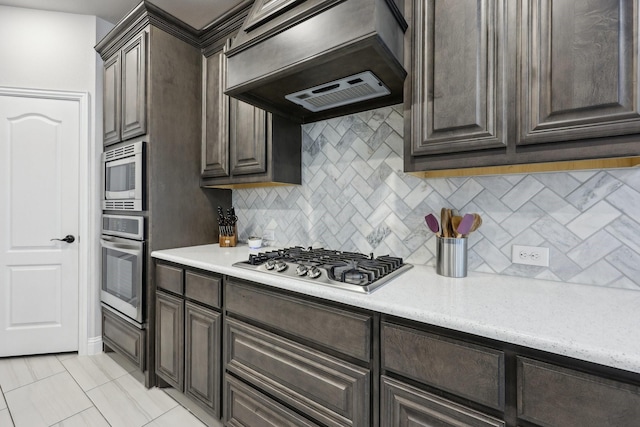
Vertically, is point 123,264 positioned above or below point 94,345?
above

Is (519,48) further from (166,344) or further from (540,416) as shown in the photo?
(166,344)

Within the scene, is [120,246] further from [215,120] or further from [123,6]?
[123,6]

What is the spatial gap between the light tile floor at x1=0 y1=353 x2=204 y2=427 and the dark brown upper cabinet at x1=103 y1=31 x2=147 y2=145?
71.4 inches

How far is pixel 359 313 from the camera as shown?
43.7 inches

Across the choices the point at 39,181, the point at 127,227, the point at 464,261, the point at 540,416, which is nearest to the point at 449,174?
the point at 464,261

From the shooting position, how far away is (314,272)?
1316 mm

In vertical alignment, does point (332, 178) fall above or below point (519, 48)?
below

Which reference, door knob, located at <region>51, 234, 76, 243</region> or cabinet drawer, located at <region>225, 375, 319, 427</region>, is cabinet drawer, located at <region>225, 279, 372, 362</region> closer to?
cabinet drawer, located at <region>225, 375, 319, 427</region>

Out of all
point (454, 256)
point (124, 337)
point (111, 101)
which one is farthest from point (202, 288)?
point (111, 101)

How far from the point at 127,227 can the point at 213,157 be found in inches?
32.5

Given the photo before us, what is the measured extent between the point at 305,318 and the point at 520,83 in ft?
3.97

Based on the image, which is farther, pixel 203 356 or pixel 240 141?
pixel 240 141

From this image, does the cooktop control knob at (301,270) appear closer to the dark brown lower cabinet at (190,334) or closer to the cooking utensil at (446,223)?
the dark brown lower cabinet at (190,334)

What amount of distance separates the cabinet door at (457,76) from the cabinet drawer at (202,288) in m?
1.24
